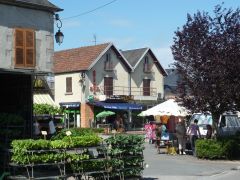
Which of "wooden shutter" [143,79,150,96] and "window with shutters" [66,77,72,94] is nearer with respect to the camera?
"window with shutters" [66,77,72,94]

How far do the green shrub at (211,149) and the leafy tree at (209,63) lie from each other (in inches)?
54.2

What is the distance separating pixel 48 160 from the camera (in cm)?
1291

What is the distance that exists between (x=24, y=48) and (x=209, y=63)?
762 cm

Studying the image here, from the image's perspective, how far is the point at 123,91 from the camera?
5816 centimetres

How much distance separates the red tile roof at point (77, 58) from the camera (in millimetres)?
55078

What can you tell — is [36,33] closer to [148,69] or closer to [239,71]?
[239,71]

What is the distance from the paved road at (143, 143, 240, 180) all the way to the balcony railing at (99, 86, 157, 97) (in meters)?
32.7

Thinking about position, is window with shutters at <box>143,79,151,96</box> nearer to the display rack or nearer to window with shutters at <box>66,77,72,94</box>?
window with shutters at <box>66,77,72,94</box>

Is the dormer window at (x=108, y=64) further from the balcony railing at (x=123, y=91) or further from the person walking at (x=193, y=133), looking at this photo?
the person walking at (x=193, y=133)

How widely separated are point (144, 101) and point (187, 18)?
36.7 meters

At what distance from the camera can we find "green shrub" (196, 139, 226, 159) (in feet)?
72.2

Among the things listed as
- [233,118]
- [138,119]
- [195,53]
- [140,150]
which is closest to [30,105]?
[140,150]

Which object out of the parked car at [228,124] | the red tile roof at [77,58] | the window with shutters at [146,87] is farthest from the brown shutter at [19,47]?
→ the window with shutters at [146,87]

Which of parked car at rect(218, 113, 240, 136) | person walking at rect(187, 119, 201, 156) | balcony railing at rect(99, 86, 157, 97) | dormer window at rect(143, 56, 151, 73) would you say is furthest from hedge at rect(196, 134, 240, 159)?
dormer window at rect(143, 56, 151, 73)
